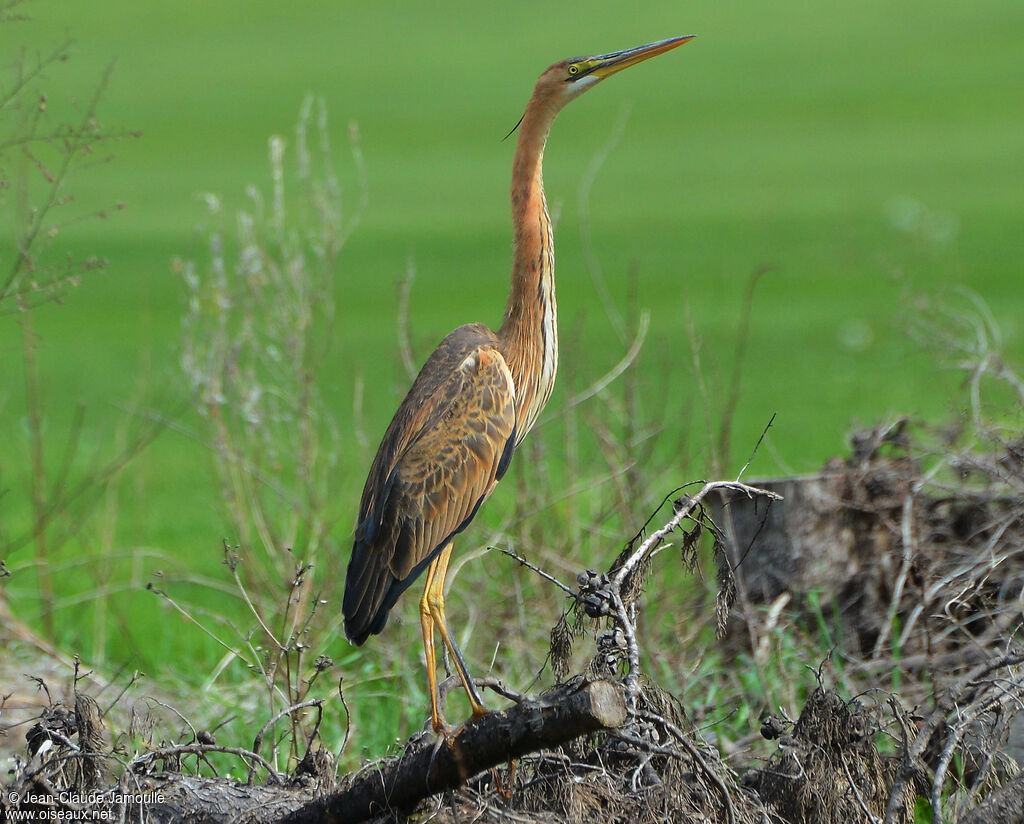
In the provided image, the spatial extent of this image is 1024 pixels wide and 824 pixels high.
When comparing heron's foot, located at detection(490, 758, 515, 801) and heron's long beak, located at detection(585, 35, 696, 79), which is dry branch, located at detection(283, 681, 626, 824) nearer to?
heron's foot, located at detection(490, 758, 515, 801)

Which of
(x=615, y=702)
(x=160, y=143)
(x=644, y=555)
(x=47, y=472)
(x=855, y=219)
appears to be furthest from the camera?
(x=160, y=143)

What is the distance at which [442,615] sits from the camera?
4.40 m

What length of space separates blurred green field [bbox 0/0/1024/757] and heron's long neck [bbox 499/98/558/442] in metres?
1.84

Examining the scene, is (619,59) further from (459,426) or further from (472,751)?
(472,751)

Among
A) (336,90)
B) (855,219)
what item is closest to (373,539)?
(855,219)

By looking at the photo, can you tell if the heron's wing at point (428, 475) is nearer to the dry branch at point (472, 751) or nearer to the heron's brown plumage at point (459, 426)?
the heron's brown plumage at point (459, 426)

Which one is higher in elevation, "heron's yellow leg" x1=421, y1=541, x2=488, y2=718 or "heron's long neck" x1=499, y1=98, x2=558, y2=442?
"heron's long neck" x1=499, y1=98, x2=558, y2=442

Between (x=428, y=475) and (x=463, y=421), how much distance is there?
23 cm

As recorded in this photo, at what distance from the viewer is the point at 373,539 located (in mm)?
4477

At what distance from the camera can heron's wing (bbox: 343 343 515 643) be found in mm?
4438

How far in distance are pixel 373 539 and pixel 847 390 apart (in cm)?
1014

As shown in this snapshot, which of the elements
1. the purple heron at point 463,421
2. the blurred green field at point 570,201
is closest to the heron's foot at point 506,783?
the purple heron at point 463,421

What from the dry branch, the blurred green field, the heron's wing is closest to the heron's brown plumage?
the heron's wing

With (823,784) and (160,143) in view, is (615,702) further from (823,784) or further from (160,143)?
(160,143)
